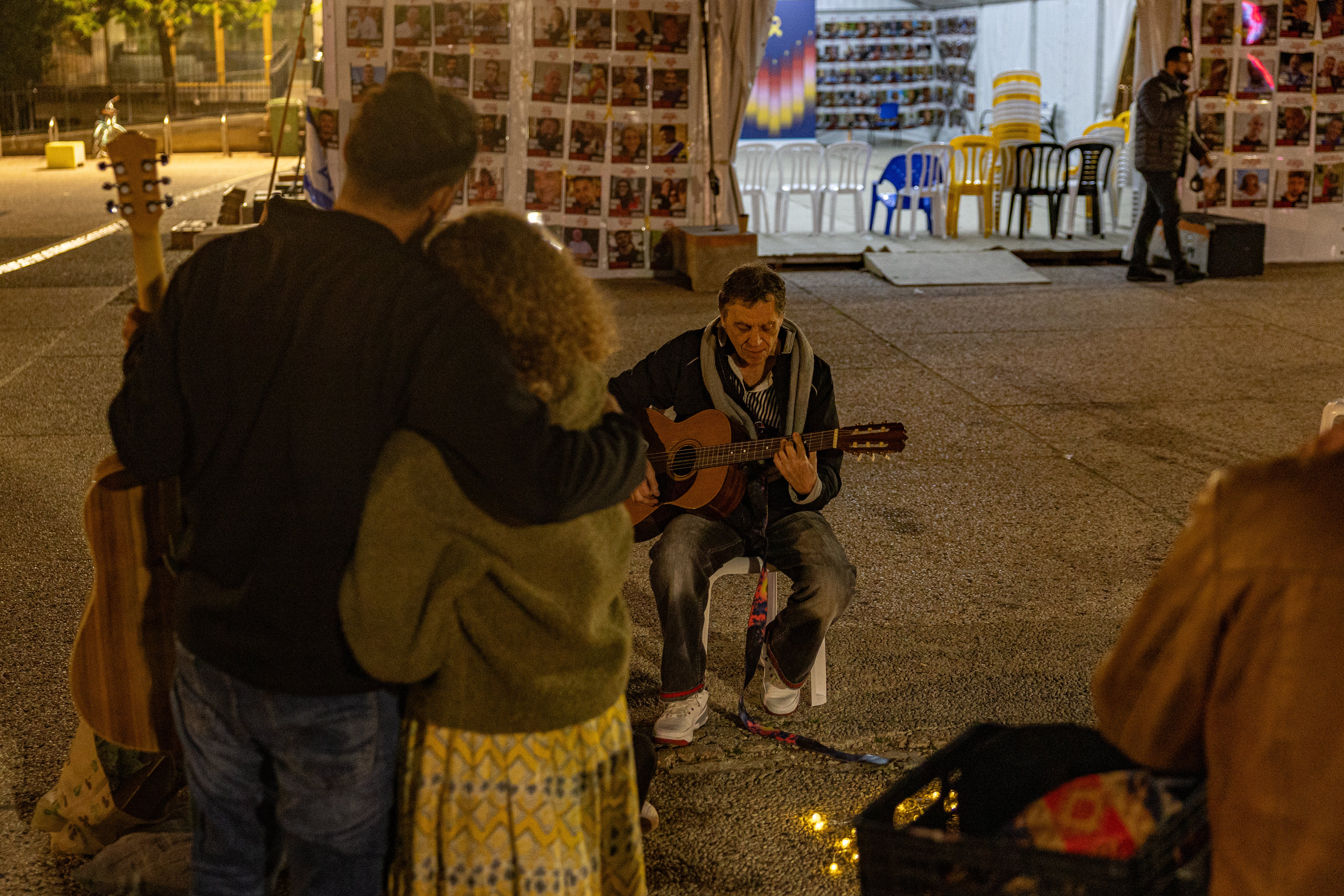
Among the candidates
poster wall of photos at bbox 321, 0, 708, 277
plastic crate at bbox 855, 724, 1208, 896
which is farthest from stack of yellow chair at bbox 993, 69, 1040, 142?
plastic crate at bbox 855, 724, 1208, 896

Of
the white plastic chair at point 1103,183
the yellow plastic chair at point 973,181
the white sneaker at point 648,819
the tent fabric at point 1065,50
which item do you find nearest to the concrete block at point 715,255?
the yellow plastic chair at point 973,181

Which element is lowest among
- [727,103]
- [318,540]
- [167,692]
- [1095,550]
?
[1095,550]

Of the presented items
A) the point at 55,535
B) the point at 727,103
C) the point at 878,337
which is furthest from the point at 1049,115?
the point at 55,535

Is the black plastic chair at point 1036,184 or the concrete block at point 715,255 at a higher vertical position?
the black plastic chair at point 1036,184

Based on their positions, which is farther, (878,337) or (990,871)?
(878,337)

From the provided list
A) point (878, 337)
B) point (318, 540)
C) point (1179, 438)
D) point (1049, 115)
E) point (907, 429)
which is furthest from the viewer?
point (1049, 115)

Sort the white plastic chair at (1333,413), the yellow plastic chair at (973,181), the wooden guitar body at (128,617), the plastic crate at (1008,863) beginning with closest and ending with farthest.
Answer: the plastic crate at (1008,863)
the wooden guitar body at (128,617)
the white plastic chair at (1333,413)
the yellow plastic chair at (973,181)

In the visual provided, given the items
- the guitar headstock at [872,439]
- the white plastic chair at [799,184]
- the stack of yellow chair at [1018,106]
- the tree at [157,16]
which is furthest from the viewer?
the tree at [157,16]

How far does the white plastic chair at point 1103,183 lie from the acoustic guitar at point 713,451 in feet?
33.2

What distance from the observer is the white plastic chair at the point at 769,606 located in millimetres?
3537

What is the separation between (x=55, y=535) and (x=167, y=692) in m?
2.92

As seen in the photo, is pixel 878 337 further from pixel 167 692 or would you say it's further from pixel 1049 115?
pixel 1049 115

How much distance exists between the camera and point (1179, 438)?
6.34 m

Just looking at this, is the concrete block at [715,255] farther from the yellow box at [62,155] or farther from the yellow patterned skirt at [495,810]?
the yellow box at [62,155]
